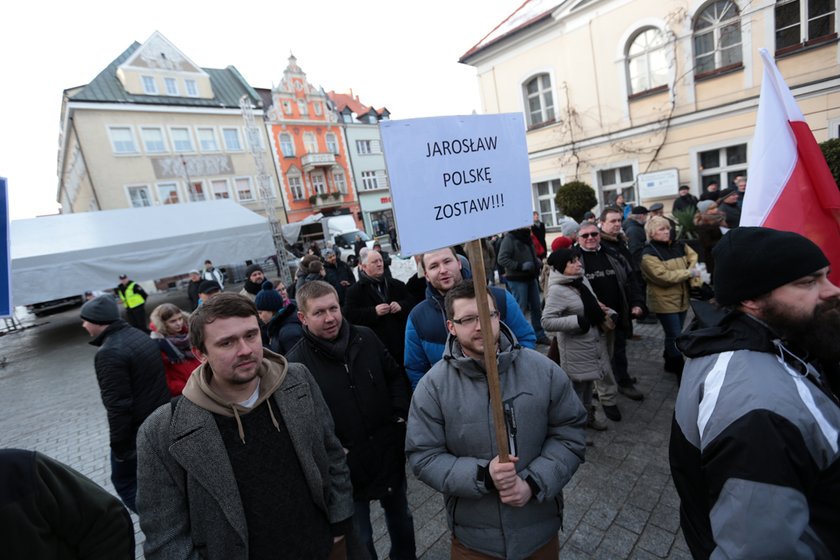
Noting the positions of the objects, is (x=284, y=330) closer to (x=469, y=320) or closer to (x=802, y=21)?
(x=469, y=320)

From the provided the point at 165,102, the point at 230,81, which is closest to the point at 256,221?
the point at 165,102

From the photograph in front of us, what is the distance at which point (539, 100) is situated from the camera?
47.6 ft

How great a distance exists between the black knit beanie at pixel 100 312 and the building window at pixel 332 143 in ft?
118

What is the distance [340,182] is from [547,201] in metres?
25.1

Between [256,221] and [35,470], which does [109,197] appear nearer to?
[256,221]

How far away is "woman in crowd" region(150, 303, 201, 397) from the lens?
332 cm

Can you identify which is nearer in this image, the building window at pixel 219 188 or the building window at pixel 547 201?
the building window at pixel 547 201

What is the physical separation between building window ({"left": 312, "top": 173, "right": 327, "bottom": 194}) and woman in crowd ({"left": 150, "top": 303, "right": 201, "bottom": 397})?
109 ft

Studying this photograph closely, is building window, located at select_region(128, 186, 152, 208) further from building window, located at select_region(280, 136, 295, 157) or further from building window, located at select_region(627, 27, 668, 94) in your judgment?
building window, located at select_region(627, 27, 668, 94)

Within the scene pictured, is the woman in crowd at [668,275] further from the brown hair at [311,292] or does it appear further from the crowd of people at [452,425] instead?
the brown hair at [311,292]

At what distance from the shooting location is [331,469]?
2.00 metres

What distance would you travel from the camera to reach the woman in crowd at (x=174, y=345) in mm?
3322

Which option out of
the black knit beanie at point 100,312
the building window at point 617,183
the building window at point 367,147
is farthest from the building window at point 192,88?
the black knit beanie at point 100,312

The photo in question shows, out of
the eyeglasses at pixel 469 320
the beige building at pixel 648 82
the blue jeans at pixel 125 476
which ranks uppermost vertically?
the beige building at pixel 648 82
